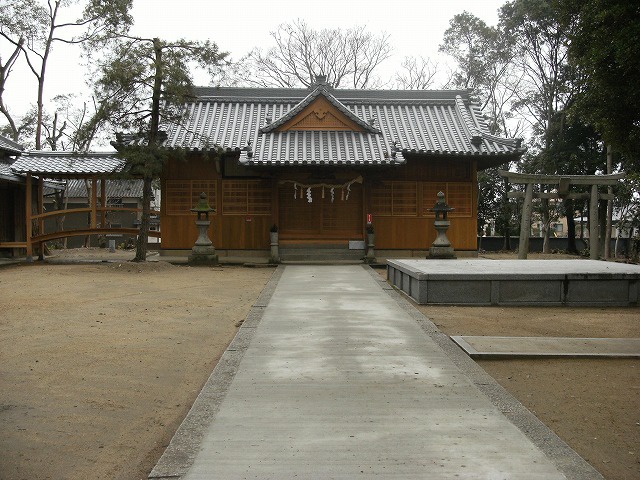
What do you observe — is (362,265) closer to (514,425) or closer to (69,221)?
(514,425)

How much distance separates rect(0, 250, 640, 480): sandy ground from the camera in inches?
164

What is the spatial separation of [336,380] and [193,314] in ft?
15.6

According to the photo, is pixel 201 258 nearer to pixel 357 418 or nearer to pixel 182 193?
pixel 182 193

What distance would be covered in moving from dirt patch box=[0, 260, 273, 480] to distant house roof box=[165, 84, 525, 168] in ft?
24.4

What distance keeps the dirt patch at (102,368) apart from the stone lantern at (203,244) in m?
5.06

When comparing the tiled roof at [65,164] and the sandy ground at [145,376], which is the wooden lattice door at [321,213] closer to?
the tiled roof at [65,164]

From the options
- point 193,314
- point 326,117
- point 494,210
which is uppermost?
point 326,117

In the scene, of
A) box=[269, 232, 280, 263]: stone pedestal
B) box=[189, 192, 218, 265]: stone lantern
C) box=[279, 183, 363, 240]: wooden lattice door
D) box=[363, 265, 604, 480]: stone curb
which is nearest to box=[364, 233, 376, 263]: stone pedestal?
box=[279, 183, 363, 240]: wooden lattice door

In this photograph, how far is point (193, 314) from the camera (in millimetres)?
9805

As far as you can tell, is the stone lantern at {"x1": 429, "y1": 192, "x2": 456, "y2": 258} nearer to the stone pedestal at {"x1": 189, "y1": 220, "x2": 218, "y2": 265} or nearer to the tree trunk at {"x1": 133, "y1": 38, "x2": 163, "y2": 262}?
the stone pedestal at {"x1": 189, "y1": 220, "x2": 218, "y2": 265}

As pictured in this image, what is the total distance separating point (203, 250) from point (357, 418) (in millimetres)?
14516

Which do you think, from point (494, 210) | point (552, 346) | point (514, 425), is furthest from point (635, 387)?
point (494, 210)

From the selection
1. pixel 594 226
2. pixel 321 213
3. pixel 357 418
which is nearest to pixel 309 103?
pixel 321 213

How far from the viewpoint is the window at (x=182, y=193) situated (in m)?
20.2
